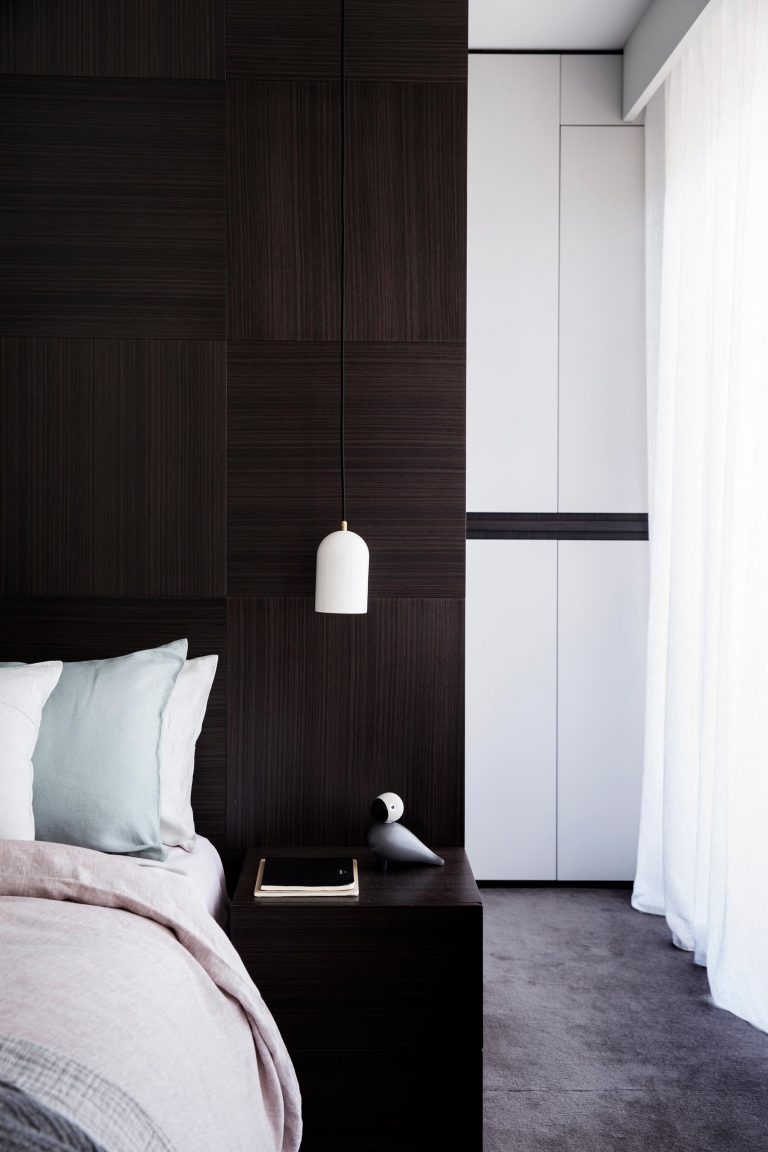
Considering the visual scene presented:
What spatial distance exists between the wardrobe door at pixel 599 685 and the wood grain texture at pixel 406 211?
58.9 inches

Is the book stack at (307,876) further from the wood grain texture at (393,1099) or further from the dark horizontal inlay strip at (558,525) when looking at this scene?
the dark horizontal inlay strip at (558,525)

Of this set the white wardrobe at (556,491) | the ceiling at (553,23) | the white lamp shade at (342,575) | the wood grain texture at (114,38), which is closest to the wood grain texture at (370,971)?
the white lamp shade at (342,575)

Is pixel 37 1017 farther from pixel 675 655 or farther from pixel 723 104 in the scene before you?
pixel 723 104

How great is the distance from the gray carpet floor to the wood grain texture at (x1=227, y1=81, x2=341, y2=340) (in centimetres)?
192

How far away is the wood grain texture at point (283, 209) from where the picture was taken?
2389 millimetres

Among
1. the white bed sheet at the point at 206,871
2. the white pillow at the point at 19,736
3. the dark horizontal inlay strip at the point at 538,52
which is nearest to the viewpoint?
the white pillow at the point at 19,736

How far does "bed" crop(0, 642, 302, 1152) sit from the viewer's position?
1.13 metres

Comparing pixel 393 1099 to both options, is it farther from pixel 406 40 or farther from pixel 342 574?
pixel 406 40

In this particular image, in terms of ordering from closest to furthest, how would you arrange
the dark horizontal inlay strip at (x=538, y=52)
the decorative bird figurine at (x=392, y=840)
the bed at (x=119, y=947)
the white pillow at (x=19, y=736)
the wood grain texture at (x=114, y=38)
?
the bed at (x=119, y=947), the white pillow at (x=19, y=736), the decorative bird figurine at (x=392, y=840), the wood grain texture at (x=114, y=38), the dark horizontal inlay strip at (x=538, y=52)

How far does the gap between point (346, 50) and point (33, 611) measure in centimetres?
163

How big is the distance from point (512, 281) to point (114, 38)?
1.73m

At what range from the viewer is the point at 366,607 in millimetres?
2314

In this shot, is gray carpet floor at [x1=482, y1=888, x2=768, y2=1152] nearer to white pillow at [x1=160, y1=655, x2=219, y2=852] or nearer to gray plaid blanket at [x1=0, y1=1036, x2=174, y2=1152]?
white pillow at [x1=160, y1=655, x2=219, y2=852]

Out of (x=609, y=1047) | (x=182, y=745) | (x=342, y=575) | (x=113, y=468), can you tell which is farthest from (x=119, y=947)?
(x=609, y=1047)
